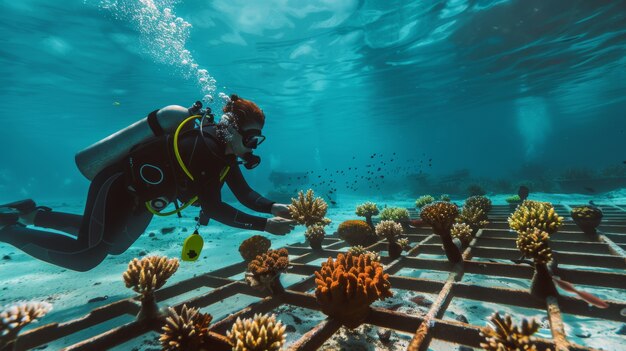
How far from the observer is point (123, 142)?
4.60 meters

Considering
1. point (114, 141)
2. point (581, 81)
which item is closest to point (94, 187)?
point (114, 141)

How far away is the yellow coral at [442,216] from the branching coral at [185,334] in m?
4.01

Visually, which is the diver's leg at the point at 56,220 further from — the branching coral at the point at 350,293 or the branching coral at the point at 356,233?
the branching coral at the point at 356,233

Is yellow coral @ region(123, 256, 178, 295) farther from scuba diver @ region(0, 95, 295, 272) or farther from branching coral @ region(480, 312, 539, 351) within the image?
branching coral @ region(480, 312, 539, 351)

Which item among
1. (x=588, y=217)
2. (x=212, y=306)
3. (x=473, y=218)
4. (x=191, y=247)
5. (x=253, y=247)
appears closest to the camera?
(x=191, y=247)

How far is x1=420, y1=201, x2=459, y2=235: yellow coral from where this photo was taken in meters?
4.87

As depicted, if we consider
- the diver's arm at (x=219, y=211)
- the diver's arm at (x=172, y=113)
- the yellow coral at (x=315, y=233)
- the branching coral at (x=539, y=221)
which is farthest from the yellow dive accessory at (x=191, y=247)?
the branching coral at (x=539, y=221)

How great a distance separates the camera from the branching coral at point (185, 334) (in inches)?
103

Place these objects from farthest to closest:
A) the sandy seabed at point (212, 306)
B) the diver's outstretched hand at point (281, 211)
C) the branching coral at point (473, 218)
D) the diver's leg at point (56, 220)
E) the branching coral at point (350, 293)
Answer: the branching coral at point (473, 218) → the diver's leg at point (56, 220) → the diver's outstretched hand at point (281, 211) → the sandy seabed at point (212, 306) → the branching coral at point (350, 293)

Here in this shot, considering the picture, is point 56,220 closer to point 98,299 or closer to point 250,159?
point 98,299

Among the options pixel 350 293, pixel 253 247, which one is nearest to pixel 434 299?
pixel 350 293

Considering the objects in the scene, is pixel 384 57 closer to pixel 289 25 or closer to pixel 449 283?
pixel 289 25

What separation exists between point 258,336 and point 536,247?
352 cm

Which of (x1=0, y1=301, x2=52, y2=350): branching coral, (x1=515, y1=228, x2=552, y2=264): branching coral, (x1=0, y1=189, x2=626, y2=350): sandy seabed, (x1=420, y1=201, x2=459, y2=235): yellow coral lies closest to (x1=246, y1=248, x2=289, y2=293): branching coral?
(x1=0, y1=189, x2=626, y2=350): sandy seabed
